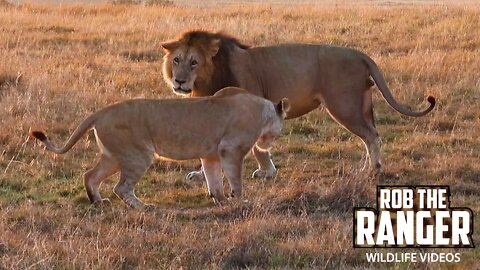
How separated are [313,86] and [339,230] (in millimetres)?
2432

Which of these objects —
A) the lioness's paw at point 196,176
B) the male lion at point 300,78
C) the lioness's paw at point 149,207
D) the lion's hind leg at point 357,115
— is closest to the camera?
the lioness's paw at point 149,207

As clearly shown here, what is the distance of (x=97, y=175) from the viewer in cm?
666

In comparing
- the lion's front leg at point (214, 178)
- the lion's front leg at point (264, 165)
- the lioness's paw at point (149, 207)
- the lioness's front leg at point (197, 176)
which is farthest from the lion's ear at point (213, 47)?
the lioness's paw at point (149, 207)

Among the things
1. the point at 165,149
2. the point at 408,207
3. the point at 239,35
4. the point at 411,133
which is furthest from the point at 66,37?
the point at 408,207

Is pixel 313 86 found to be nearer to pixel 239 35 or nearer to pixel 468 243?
pixel 468 243

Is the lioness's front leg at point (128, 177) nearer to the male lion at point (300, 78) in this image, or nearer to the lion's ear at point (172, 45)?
the male lion at point (300, 78)

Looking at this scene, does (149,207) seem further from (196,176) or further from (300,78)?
(300,78)

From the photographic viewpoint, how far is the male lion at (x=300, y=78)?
7.71m

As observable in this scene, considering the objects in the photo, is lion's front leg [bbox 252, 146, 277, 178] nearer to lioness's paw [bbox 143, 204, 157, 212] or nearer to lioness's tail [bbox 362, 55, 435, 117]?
lioness's tail [bbox 362, 55, 435, 117]

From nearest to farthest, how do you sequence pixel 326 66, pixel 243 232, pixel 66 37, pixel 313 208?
pixel 243 232, pixel 313 208, pixel 326 66, pixel 66 37

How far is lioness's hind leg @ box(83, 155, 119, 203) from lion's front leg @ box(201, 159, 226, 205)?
67 cm

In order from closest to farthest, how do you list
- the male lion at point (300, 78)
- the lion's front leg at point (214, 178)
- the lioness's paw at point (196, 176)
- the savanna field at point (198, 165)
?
the savanna field at point (198, 165) → the lion's front leg at point (214, 178) → the lioness's paw at point (196, 176) → the male lion at point (300, 78)

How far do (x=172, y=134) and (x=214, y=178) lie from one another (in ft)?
Result: 1.52

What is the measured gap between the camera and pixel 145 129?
21.7 feet
